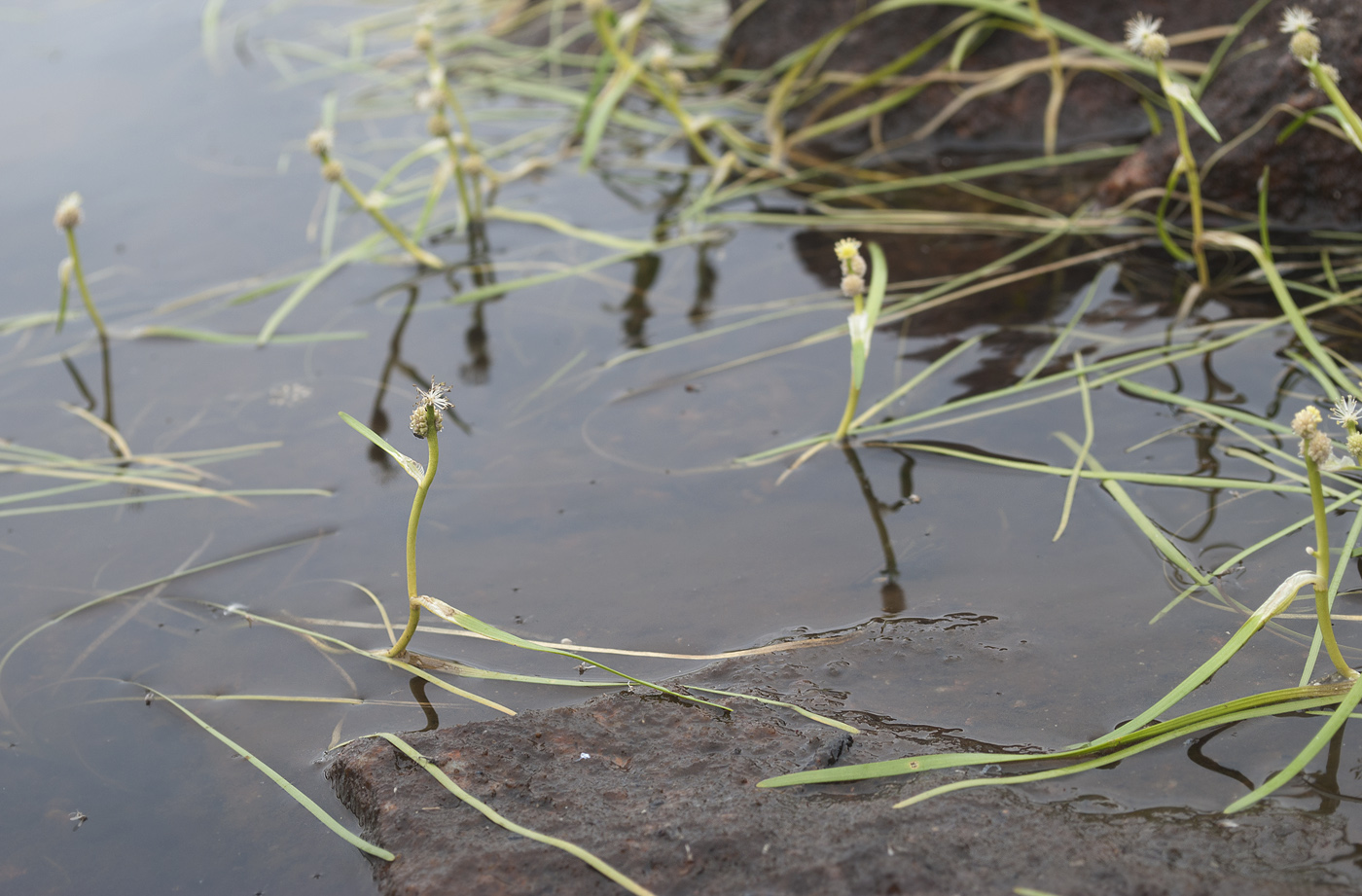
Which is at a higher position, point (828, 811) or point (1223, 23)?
point (1223, 23)

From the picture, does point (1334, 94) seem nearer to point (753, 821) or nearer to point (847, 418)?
A: point (847, 418)

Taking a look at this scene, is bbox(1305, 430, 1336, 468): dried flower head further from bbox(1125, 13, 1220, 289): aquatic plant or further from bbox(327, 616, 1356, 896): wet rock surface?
bbox(1125, 13, 1220, 289): aquatic plant

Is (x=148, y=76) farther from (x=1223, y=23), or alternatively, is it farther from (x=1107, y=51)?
(x=1223, y=23)

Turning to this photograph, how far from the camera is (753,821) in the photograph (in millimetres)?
1206

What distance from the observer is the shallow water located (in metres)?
1.41

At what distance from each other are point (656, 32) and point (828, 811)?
408 cm

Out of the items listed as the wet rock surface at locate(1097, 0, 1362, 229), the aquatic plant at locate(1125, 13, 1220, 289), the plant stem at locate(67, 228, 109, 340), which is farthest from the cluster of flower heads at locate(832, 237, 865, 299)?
the plant stem at locate(67, 228, 109, 340)

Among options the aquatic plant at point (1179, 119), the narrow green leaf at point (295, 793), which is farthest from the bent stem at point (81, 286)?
the aquatic plant at point (1179, 119)

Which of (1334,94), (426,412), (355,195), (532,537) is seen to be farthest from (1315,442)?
(355,195)

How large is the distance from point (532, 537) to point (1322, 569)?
1277 mm

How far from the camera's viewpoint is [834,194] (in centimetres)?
307

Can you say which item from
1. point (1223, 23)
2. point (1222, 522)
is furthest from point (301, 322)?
point (1223, 23)

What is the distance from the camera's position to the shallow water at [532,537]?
1409 millimetres

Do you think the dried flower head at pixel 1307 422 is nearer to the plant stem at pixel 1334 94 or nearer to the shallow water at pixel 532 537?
the shallow water at pixel 532 537
